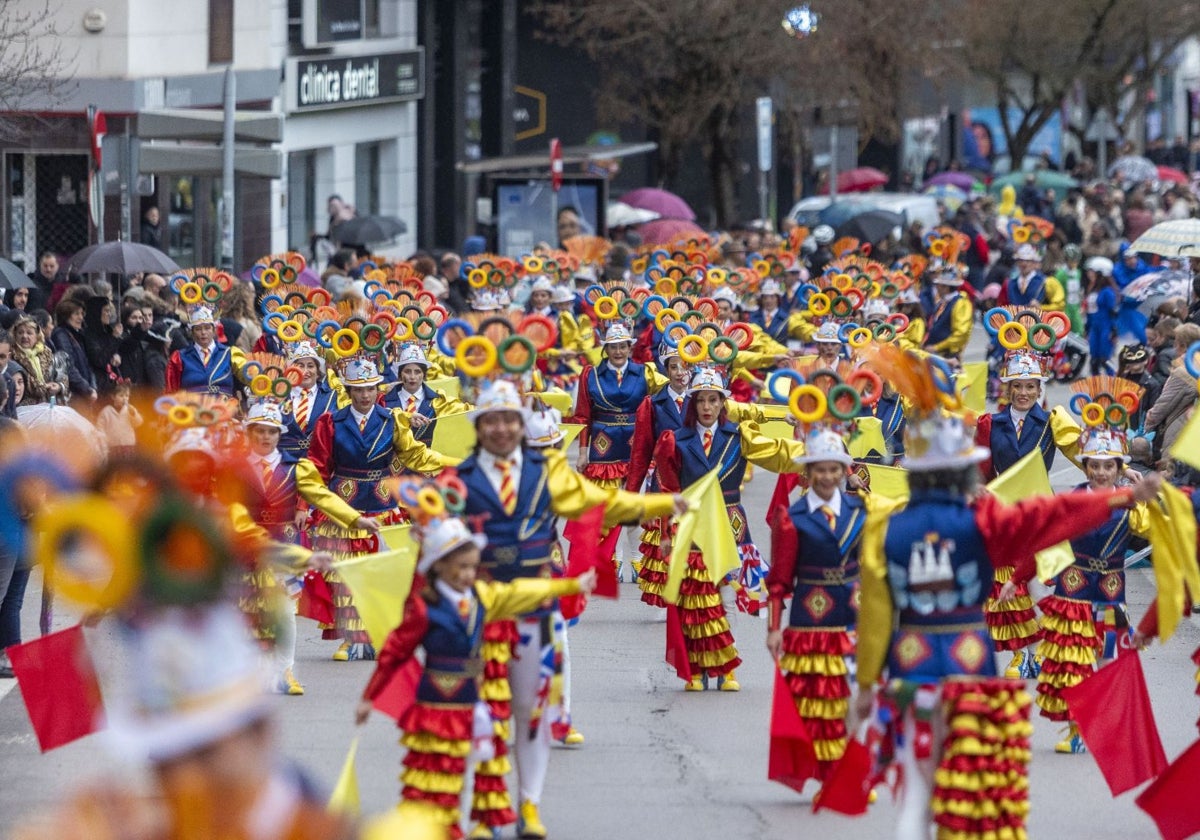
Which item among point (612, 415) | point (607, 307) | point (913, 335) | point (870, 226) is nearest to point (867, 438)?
point (612, 415)

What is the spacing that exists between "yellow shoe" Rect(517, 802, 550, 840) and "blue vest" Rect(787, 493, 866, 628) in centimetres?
154

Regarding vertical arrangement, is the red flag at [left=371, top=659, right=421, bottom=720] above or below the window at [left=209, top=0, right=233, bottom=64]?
below

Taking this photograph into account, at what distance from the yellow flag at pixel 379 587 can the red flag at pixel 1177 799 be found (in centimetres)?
320

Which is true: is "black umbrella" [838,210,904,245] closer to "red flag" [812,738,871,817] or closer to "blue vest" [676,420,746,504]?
"blue vest" [676,420,746,504]

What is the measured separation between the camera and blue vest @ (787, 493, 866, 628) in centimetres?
976

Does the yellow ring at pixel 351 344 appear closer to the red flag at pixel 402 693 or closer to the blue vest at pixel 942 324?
the red flag at pixel 402 693

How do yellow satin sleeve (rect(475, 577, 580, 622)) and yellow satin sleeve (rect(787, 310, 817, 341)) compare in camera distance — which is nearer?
yellow satin sleeve (rect(475, 577, 580, 622))

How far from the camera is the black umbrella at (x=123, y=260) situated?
19391 mm

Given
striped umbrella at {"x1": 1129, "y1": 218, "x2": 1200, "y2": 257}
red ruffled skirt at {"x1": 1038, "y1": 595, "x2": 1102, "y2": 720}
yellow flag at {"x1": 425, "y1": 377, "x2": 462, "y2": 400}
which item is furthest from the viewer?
striped umbrella at {"x1": 1129, "y1": 218, "x2": 1200, "y2": 257}

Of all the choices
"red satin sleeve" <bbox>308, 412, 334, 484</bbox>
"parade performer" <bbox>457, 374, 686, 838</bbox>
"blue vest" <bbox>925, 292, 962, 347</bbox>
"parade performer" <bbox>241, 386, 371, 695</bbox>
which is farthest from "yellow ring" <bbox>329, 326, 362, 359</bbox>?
"blue vest" <bbox>925, 292, 962, 347</bbox>

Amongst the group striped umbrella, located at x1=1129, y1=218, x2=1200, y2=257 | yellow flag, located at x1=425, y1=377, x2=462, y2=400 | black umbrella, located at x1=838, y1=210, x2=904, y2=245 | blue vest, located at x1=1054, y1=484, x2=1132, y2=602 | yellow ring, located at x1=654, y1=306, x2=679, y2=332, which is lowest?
blue vest, located at x1=1054, y1=484, x2=1132, y2=602

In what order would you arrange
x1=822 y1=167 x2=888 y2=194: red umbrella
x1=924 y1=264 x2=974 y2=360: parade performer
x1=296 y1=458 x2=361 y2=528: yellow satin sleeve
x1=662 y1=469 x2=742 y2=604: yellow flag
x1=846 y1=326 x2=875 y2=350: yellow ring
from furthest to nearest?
1. x1=822 y1=167 x2=888 y2=194: red umbrella
2. x1=924 y1=264 x2=974 y2=360: parade performer
3. x1=846 y1=326 x2=875 y2=350: yellow ring
4. x1=296 y1=458 x2=361 y2=528: yellow satin sleeve
5. x1=662 y1=469 x2=742 y2=604: yellow flag

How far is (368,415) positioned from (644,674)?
2.19 metres

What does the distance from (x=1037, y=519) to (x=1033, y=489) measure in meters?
2.74
